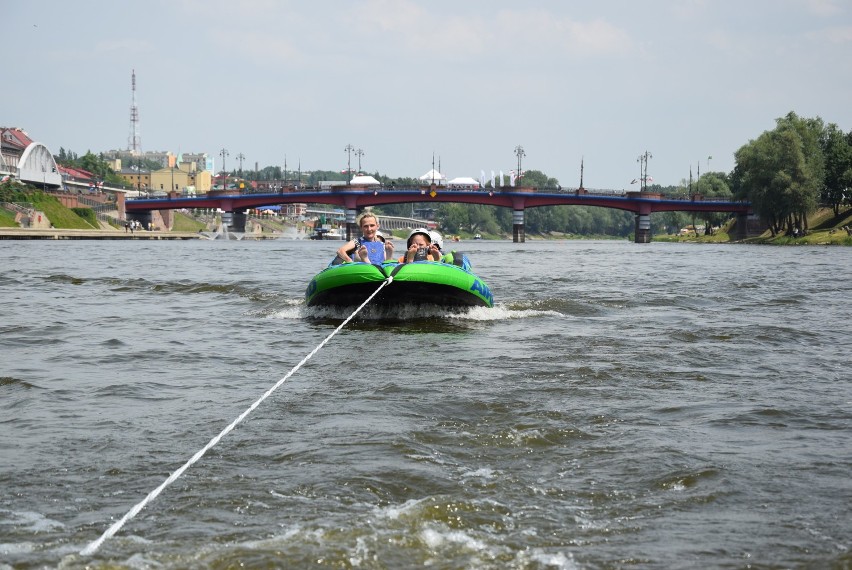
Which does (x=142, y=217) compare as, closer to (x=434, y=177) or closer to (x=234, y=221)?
(x=234, y=221)

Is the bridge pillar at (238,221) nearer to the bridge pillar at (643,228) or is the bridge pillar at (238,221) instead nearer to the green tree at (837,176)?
the bridge pillar at (643,228)

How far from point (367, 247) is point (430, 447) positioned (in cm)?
984

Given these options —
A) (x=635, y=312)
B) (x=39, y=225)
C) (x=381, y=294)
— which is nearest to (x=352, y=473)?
(x=381, y=294)

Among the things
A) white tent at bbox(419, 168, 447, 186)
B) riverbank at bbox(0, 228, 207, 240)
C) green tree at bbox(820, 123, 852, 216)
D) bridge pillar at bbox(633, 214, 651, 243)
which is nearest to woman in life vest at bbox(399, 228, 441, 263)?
riverbank at bbox(0, 228, 207, 240)

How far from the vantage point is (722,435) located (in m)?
7.79

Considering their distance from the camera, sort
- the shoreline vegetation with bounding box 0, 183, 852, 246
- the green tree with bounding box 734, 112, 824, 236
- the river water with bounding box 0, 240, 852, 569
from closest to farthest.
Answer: the river water with bounding box 0, 240, 852, 569, the shoreline vegetation with bounding box 0, 183, 852, 246, the green tree with bounding box 734, 112, 824, 236

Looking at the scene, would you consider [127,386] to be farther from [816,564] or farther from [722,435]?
[816,564]

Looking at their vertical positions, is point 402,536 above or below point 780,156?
below

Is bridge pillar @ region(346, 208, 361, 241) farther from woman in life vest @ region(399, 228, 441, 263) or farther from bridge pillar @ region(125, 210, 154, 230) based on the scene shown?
woman in life vest @ region(399, 228, 441, 263)

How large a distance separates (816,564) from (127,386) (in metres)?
6.94

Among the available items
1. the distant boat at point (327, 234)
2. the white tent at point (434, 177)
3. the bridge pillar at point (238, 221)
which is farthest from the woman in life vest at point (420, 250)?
the white tent at point (434, 177)

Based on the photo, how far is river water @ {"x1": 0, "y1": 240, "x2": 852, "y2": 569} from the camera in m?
5.25

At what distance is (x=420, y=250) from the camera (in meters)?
17.3

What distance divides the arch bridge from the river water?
102 metres
